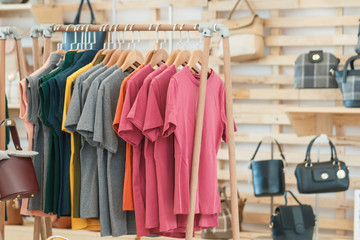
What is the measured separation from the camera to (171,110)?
9.24 ft

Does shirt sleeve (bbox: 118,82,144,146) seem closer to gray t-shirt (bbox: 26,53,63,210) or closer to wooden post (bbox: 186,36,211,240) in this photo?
wooden post (bbox: 186,36,211,240)

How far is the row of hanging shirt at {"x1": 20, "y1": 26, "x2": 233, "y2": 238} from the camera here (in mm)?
2895

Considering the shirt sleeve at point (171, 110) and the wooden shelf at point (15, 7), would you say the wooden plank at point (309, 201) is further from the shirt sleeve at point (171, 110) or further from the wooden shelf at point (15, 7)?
the wooden shelf at point (15, 7)

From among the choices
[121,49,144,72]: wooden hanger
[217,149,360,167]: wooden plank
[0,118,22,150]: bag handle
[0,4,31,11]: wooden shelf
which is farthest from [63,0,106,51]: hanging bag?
[0,118,22,150]: bag handle

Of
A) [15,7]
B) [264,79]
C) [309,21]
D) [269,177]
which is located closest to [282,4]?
[309,21]

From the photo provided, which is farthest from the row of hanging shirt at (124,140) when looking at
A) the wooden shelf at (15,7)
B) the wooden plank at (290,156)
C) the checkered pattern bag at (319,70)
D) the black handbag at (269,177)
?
the wooden shelf at (15,7)

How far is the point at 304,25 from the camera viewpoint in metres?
4.38

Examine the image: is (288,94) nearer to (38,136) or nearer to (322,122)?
(322,122)

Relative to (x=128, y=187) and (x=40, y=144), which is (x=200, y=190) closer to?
(x=128, y=187)

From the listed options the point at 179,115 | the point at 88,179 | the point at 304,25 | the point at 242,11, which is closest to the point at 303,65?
the point at 304,25

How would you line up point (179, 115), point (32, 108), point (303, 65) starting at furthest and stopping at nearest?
point (303, 65) < point (32, 108) < point (179, 115)

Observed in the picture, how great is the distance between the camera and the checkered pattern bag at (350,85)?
3.79m

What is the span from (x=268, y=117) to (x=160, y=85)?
175 centimetres

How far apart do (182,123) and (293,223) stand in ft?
4.64
